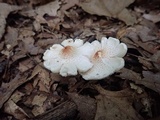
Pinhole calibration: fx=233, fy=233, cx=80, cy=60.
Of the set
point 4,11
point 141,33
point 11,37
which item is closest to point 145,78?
point 141,33

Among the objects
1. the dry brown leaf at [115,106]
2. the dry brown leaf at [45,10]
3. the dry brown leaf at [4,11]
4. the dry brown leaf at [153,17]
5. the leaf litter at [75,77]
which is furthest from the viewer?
the dry brown leaf at [45,10]

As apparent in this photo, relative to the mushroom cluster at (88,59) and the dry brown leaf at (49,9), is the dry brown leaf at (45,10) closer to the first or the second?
the dry brown leaf at (49,9)

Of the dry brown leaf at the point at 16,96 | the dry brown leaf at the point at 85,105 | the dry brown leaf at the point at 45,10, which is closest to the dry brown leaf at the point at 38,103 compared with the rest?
the dry brown leaf at the point at 16,96

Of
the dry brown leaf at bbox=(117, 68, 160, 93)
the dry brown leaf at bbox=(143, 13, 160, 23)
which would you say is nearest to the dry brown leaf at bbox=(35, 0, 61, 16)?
the dry brown leaf at bbox=(143, 13, 160, 23)

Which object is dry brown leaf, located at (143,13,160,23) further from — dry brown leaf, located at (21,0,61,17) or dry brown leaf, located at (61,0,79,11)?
dry brown leaf, located at (21,0,61,17)

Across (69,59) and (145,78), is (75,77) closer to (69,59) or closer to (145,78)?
(69,59)

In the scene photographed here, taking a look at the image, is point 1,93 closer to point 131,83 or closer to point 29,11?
point 131,83

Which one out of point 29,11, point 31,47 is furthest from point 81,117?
point 29,11
